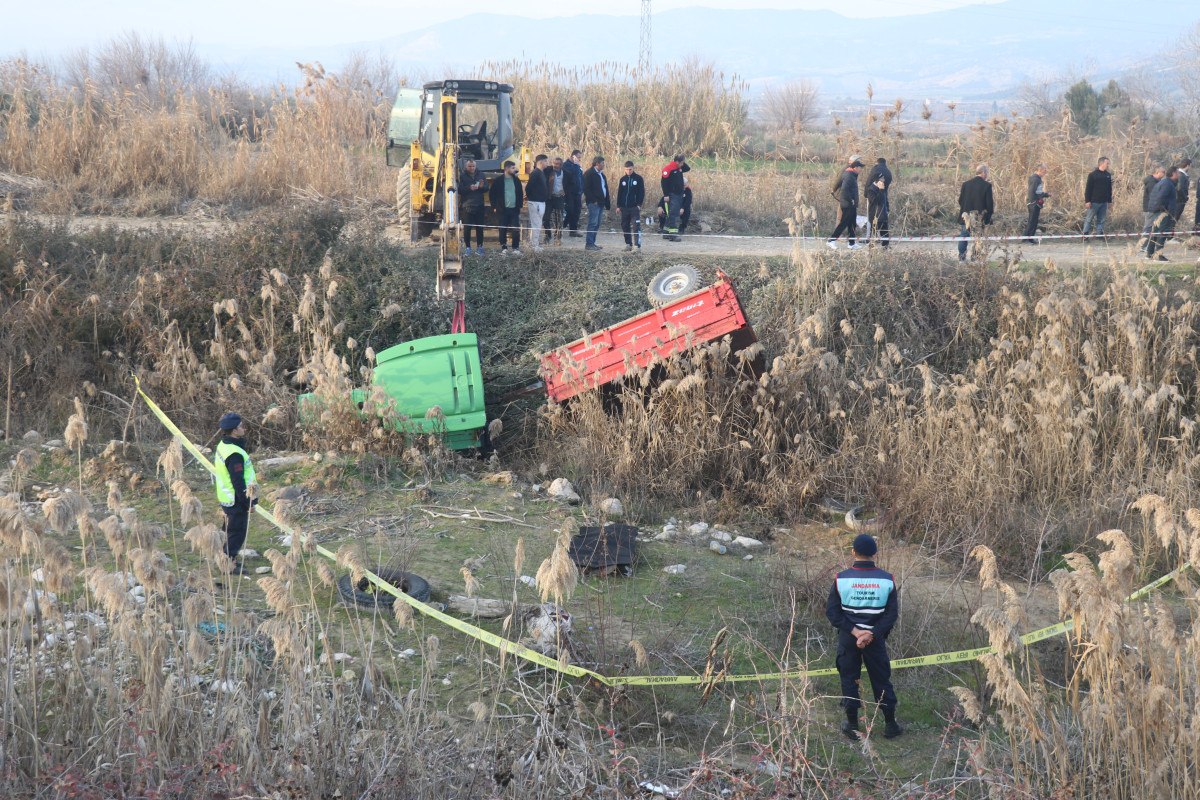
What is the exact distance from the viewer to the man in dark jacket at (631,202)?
Answer: 48.8 feet

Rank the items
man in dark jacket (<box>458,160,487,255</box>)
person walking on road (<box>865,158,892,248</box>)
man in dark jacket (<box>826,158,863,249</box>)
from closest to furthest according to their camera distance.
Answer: man in dark jacket (<box>458,160,487,255</box>) < man in dark jacket (<box>826,158,863,249</box>) < person walking on road (<box>865,158,892,248</box>)

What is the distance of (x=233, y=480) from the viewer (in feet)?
22.8

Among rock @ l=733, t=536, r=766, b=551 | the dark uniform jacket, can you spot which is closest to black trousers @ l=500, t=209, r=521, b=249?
the dark uniform jacket

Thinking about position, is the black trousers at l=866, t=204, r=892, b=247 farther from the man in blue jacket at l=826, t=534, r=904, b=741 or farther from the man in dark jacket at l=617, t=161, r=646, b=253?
the man in blue jacket at l=826, t=534, r=904, b=741

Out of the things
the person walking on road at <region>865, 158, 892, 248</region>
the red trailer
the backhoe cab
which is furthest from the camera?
the person walking on road at <region>865, 158, 892, 248</region>

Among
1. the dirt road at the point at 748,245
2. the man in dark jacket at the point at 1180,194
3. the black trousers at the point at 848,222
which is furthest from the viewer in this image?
the man in dark jacket at the point at 1180,194

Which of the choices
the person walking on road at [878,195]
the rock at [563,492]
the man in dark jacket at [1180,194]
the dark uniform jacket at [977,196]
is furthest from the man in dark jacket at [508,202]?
the man in dark jacket at [1180,194]

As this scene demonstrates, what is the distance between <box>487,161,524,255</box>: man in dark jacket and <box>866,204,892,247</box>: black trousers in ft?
15.5

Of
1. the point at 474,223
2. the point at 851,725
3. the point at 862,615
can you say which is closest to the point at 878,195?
the point at 474,223

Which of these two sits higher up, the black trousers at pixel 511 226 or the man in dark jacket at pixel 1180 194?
the man in dark jacket at pixel 1180 194

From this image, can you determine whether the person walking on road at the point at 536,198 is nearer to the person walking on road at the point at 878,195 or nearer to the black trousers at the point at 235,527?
the person walking on road at the point at 878,195

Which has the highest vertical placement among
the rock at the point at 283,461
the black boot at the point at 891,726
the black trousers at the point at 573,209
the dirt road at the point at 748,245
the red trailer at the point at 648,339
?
the black trousers at the point at 573,209

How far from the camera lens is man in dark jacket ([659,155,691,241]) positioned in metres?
15.9

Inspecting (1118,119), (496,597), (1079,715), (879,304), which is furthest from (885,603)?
(1118,119)
